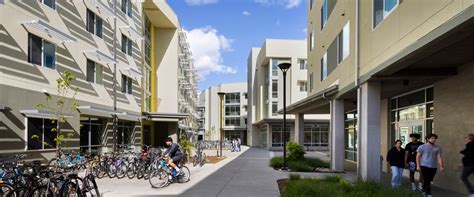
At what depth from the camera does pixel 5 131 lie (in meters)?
14.9

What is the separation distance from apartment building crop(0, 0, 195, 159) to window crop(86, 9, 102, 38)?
6 centimetres

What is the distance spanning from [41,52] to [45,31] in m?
1.02

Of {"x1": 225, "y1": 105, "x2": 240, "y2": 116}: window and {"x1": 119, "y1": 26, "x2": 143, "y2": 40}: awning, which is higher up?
{"x1": 119, "y1": 26, "x2": 143, "y2": 40}: awning

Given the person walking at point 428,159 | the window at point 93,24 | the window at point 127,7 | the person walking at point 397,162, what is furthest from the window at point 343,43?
the window at point 127,7

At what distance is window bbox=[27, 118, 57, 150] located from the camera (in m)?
16.6

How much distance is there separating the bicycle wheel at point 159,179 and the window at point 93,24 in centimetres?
1286

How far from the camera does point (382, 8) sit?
→ 1266 cm

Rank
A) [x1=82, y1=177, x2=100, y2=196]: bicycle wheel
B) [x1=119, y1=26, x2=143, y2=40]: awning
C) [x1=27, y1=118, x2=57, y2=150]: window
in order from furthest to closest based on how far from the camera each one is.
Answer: [x1=119, y1=26, x2=143, y2=40]: awning
[x1=27, y1=118, x2=57, y2=150]: window
[x1=82, y1=177, x2=100, y2=196]: bicycle wheel

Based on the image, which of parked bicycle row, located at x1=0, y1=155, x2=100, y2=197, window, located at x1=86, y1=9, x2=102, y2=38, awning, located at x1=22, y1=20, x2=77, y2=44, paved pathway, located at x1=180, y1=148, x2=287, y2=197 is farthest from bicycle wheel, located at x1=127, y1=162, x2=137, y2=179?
window, located at x1=86, y1=9, x2=102, y2=38

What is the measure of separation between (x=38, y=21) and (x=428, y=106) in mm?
14638

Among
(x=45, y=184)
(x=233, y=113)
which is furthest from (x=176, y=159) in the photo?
(x=233, y=113)

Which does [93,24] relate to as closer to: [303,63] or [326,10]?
[326,10]

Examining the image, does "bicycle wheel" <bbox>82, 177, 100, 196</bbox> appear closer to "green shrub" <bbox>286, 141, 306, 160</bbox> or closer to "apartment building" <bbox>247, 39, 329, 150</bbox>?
"green shrub" <bbox>286, 141, 306, 160</bbox>

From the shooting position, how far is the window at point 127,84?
29.9 meters
